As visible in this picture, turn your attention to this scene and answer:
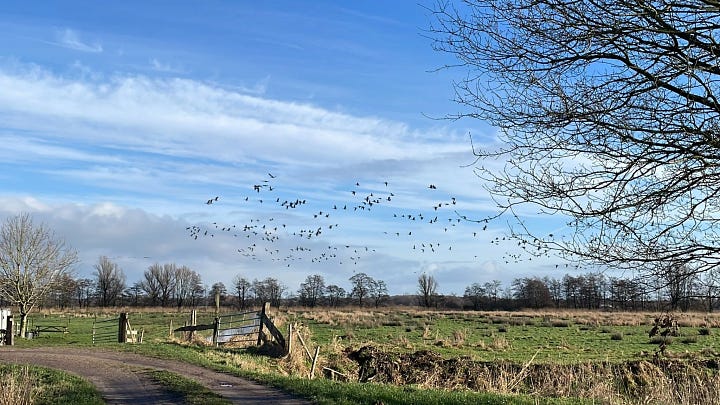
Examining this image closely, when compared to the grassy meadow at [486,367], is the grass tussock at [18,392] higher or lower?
Answer: higher

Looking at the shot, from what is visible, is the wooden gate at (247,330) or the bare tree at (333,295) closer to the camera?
the wooden gate at (247,330)

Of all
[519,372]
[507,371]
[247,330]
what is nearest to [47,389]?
[519,372]

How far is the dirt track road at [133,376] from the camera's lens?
1138cm

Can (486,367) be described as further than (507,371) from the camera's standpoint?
Yes

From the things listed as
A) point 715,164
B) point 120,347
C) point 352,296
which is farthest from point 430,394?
point 352,296

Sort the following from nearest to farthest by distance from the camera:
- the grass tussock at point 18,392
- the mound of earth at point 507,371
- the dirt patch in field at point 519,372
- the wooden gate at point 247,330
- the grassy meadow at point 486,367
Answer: the grass tussock at point 18,392 < the grassy meadow at point 486,367 < the dirt patch in field at point 519,372 < the mound of earth at point 507,371 < the wooden gate at point 247,330

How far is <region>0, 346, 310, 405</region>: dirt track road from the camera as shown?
1138 cm

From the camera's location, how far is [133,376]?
1420cm

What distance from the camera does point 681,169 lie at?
6.71m

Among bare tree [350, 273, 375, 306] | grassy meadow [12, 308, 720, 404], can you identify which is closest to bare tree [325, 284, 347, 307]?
bare tree [350, 273, 375, 306]

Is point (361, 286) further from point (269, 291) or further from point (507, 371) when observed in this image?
point (507, 371)

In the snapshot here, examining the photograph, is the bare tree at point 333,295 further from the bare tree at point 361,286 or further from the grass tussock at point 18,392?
the grass tussock at point 18,392

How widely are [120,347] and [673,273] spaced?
18765mm

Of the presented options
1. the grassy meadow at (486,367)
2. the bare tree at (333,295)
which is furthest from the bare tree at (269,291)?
the grassy meadow at (486,367)
